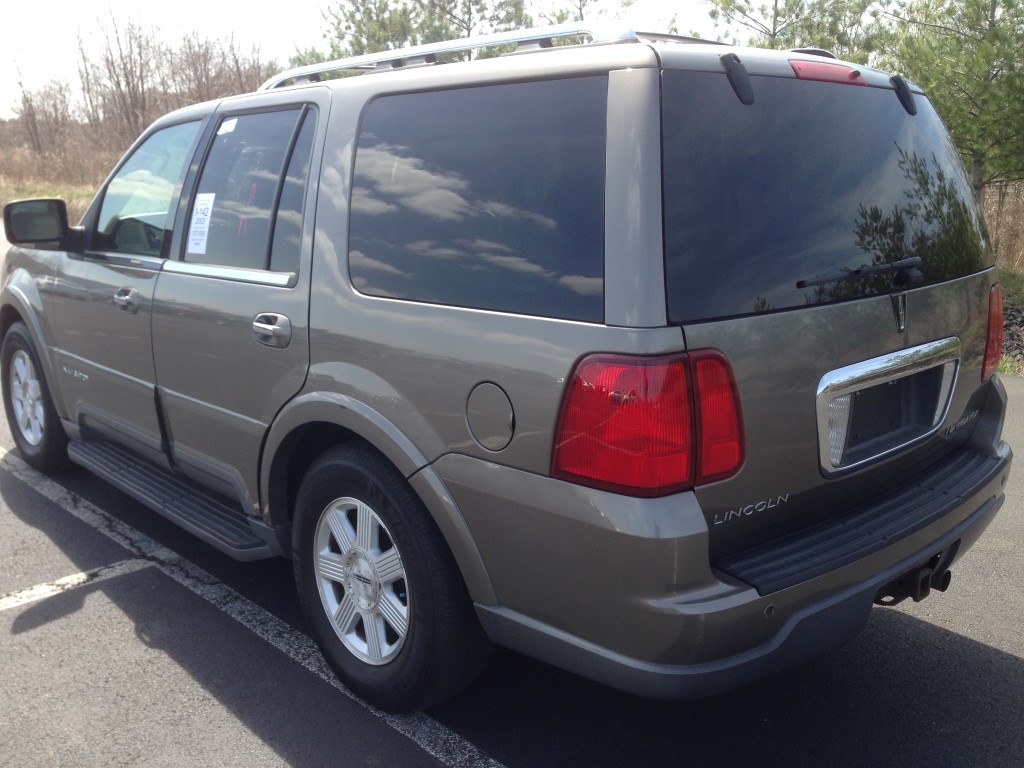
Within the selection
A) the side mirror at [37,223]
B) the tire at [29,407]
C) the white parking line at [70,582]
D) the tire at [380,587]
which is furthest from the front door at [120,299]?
the tire at [380,587]

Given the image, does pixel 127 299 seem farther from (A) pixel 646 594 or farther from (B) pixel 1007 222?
(B) pixel 1007 222

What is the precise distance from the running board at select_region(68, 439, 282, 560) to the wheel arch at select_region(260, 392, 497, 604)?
0.14m

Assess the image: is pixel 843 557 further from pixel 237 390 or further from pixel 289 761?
pixel 237 390

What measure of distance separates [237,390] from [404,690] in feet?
4.01

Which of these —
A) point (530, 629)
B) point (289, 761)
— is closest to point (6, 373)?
point (289, 761)

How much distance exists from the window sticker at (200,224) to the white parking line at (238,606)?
4.59 ft

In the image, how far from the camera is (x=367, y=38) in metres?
19.2

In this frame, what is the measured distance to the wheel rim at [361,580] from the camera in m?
2.84

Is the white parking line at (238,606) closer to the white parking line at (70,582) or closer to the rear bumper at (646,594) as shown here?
the white parking line at (70,582)

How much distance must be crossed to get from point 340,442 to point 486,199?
97 centimetres

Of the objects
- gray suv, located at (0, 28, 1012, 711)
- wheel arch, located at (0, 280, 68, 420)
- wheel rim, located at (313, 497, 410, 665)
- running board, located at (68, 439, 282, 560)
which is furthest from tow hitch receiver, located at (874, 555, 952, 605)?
wheel arch, located at (0, 280, 68, 420)

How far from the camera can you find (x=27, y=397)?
5.20 meters

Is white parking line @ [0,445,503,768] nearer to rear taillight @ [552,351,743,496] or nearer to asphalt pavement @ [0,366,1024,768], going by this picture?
asphalt pavement @ [0,366,1024,768]

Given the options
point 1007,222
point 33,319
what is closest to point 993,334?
point 33,319
